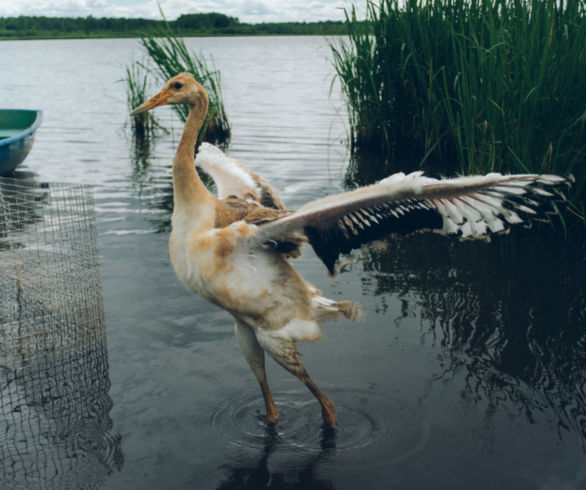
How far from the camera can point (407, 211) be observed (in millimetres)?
3496

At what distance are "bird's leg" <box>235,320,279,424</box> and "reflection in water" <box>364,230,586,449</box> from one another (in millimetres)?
1397

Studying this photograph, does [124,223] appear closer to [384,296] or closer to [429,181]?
[384,296]

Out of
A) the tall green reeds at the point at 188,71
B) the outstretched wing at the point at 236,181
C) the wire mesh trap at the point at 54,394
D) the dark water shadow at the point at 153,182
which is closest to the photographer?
the wire mesh trap at the point at 54,394

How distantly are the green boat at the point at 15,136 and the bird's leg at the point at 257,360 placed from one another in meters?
8.31

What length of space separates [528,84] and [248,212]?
386 centimetres

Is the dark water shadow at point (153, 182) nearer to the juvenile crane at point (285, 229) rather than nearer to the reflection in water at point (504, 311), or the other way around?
the reflection in water at point (504, 311)

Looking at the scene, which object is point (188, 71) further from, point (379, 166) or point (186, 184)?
point (186, 184)

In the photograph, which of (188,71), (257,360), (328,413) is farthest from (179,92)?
(188,71)

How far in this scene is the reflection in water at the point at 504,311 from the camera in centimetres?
451

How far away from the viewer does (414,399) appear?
4496 millimetres

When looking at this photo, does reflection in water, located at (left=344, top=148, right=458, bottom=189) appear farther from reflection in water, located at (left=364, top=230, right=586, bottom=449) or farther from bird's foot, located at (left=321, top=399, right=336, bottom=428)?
bird's foot, located at (left=321, top=399, right=336, bottom=428)

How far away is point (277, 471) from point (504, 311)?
9.77 feet

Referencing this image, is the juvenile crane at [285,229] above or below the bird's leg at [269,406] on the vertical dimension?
above

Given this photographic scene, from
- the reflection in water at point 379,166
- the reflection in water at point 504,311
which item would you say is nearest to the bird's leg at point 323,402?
the reflection in water at point 504,311
